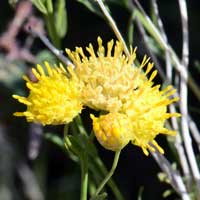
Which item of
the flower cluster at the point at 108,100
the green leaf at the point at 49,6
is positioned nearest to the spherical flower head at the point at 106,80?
the flower cluster at the point at 108,100

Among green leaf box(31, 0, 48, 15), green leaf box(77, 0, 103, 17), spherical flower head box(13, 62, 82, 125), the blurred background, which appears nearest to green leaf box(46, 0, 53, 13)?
green leaf box(31, 0, 48, 15)

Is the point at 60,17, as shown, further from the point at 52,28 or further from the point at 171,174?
the point at 171,174

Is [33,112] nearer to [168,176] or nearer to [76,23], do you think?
[168,176]

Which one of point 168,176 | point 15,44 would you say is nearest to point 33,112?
point 168,176

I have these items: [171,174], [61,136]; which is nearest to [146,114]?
[171,174]

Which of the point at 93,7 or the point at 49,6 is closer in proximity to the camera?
the point at 49,6

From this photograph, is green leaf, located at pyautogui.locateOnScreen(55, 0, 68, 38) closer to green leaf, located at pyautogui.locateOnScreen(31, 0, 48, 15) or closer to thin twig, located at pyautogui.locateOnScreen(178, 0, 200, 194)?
green leaf, located at pyautogui.locateOnScreen(31, 0, 48, 15)
